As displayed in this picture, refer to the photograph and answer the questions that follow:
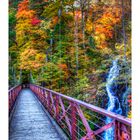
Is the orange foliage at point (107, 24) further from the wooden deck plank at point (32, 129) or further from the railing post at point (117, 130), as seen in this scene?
the railing post at point (117, 130)

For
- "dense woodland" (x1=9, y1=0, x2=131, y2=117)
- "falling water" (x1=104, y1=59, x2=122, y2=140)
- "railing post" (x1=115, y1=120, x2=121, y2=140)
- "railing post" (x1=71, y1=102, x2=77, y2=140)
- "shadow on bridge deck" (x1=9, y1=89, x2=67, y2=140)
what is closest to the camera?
"railing post" (x1=115, y1=120, x2=121, y2=140)

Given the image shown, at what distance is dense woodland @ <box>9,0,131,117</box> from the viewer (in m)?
11.2

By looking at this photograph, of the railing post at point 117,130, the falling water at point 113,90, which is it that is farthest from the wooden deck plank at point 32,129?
the falling water at point 113,90

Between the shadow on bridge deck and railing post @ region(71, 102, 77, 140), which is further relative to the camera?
the shadow on bridge deck

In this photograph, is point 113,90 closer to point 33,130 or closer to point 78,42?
point 78,42

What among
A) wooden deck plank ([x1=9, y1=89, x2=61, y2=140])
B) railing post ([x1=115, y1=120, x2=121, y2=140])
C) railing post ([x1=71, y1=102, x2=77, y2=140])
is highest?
railing post ([x1=115, y1=120, x2=121, y2=140])

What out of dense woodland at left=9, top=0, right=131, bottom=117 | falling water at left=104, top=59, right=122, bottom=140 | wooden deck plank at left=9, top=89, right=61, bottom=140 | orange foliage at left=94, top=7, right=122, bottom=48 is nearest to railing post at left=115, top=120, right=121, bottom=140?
wooden deck plank at left=9, top=89, right=61, bottom=140

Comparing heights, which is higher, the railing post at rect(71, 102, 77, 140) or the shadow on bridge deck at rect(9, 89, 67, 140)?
the railing post at rect(71, 102, 77, 140)

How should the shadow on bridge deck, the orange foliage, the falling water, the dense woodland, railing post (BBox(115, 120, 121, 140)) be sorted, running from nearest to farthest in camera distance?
railing post (BBox(115, 120, 121, 140)) < the shadow on bridge deck < the falling water < the dense woodland < the orange foliage

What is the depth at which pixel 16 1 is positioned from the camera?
728 inches

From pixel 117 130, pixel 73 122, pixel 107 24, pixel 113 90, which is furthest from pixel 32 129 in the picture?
pixel 107 24

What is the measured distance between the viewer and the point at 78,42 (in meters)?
13.3

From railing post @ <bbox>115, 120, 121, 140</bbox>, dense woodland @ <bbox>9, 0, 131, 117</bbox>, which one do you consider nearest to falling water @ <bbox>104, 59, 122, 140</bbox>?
dense woodland @ <bbox>9, 0, 131, 117</bbox>

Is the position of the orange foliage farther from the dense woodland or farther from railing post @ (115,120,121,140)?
railing post @ (115,120,121,140)
